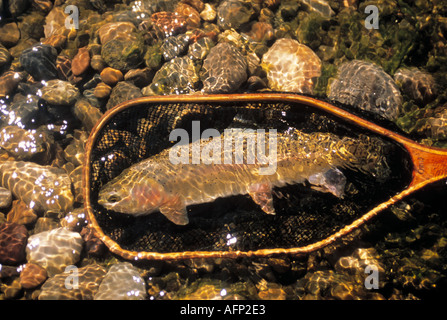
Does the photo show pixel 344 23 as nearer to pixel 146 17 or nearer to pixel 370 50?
pixel 370 50

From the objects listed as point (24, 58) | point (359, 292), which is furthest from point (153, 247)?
point (24, 58)

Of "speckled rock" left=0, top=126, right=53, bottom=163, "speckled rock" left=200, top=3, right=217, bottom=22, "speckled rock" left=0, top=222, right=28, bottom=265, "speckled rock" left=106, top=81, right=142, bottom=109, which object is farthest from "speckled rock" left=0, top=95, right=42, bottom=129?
"speckled rock" left=200, top=3, right=217, bottom=22

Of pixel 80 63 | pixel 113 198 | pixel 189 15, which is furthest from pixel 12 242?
pixel 189 15

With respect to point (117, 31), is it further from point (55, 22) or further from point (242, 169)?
point (242, 169)

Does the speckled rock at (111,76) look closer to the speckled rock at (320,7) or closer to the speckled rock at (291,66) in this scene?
the speckled rock at (291,66)

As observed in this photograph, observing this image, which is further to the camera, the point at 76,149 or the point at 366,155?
the point at 76,149

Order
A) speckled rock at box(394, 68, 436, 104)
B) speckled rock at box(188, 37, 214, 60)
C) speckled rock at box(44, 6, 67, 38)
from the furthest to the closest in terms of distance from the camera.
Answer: speckled rock at box(44, 6, 67, 38) → speckled rock at box(188, 37, 214, 60) → speckled rock at box(394, 68, 436, 104)

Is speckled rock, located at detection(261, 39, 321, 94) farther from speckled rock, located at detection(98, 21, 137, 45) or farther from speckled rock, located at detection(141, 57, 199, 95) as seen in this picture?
speckled rock, located at detection(98, 21, 137, 45)
